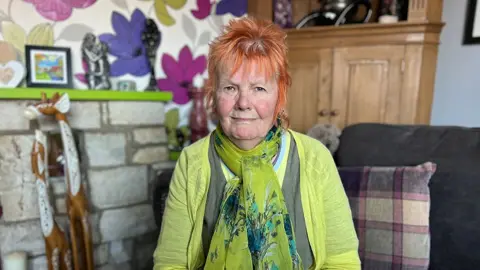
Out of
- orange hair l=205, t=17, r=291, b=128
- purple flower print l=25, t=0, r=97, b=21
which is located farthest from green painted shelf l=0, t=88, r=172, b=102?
orange hair l=205, t=17, r=291, b=128

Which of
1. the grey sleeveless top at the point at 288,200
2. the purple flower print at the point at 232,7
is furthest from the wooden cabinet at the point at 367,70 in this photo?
the grey sleeveless top at the point at 288,200

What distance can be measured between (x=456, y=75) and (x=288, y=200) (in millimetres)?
1687

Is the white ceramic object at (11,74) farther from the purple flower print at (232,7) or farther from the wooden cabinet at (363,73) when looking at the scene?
the wooden cabinet at (363,73)

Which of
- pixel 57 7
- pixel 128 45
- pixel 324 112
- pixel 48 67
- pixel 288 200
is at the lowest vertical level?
pixel 288 200

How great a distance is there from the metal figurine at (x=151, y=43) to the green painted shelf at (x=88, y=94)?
0.10 meters

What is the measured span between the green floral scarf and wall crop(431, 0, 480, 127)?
1657mm

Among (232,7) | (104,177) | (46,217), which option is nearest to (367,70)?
(232,7)

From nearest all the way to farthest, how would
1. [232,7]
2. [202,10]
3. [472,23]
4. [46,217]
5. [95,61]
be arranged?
1. [46,217]
2. [95,61]
3. [472,23]
4. [202,10]
5. [232,7]

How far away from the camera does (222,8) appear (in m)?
2.35

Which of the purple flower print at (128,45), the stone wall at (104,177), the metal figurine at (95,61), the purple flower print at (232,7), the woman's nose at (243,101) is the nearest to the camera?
the woman's nose at (243,101)

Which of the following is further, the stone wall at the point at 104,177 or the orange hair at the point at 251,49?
the stone wall at the point at 104,177

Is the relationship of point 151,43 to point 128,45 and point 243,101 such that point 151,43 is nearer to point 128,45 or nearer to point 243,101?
point 128,45

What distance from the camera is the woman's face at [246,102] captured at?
0.89 metres

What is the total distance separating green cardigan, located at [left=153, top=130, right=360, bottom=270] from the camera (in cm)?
95
